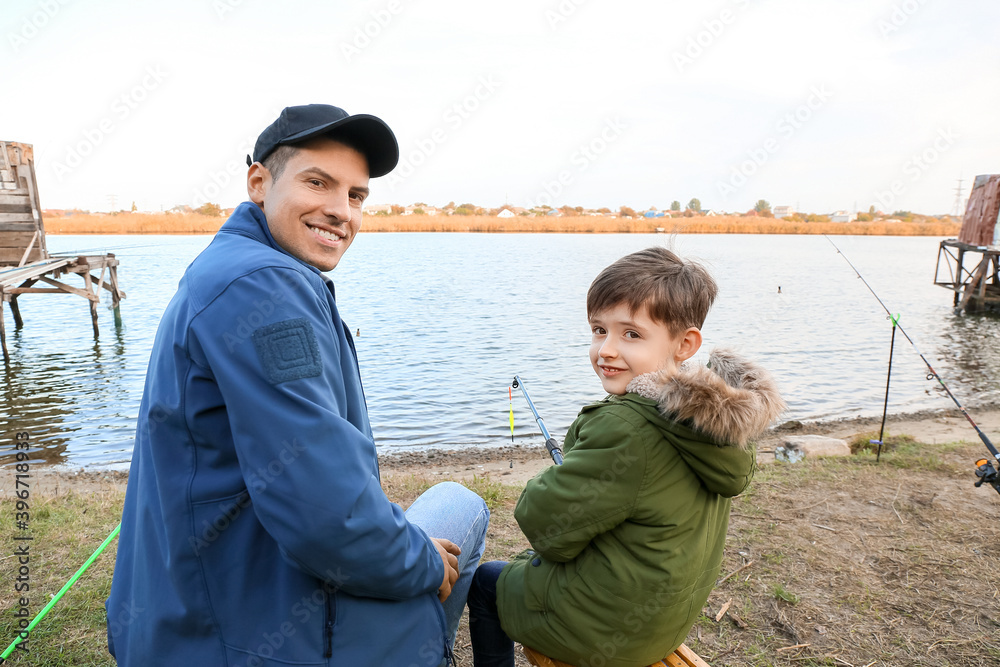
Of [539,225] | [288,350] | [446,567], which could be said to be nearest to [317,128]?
[288,350]

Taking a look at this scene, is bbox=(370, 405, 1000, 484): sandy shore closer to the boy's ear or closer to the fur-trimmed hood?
the boy's ear

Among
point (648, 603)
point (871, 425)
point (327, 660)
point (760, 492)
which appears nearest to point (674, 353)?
point (648, 603)

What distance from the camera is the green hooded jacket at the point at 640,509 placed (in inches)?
72.9

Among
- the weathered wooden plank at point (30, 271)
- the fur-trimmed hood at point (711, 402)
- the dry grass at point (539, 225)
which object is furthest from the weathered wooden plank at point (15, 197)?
the dry grass at point (539, 225)

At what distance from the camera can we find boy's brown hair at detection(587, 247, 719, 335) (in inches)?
84.9

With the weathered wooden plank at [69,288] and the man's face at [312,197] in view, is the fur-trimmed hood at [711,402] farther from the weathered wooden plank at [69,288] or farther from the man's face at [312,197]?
the weathered wooden plank at [69,288]

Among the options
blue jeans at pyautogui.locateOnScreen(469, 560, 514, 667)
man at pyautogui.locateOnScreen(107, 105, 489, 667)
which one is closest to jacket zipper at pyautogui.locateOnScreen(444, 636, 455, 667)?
man at pyautogui.locateOnScreen(107, 105, 489, 667)

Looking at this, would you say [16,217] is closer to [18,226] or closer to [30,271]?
[18,226]

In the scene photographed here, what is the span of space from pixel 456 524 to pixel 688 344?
1036 mm

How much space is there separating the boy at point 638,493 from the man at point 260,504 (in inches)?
15.7

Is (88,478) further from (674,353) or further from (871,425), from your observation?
(871,425)

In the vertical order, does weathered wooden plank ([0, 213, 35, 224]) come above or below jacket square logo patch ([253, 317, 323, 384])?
above

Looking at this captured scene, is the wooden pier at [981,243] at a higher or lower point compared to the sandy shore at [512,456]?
higher

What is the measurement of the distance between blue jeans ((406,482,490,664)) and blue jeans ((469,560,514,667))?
4 cm
